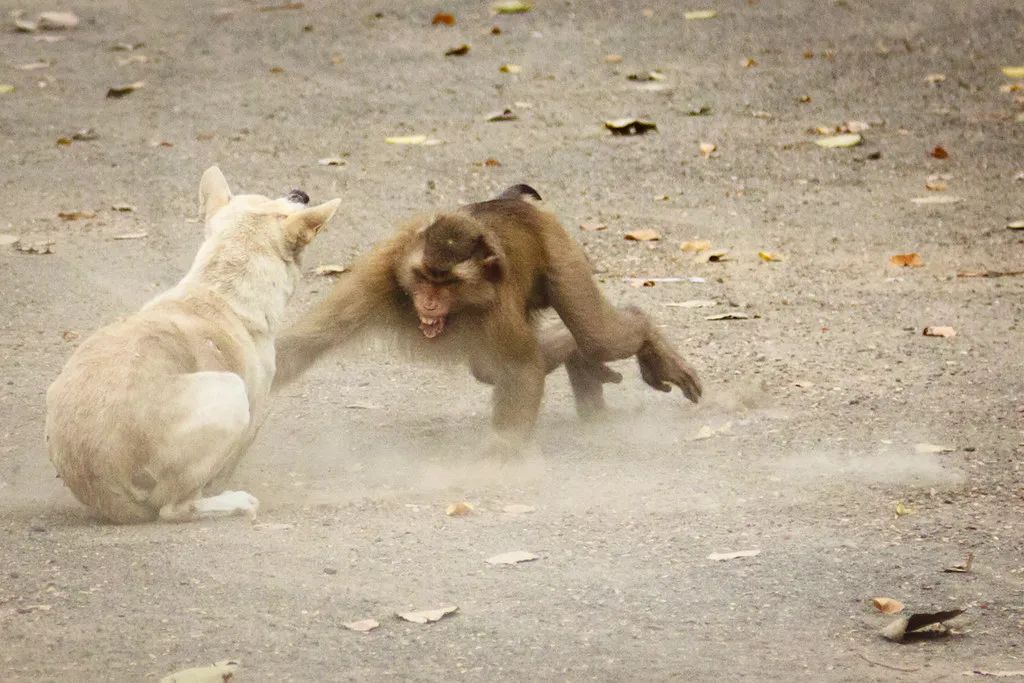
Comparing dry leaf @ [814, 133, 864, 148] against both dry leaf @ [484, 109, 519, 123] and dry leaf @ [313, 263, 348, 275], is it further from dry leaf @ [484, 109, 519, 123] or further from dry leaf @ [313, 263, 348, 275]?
dry leaf @ [313, 263, 348, 275]

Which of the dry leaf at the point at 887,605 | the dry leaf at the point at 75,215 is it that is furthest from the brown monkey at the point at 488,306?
the dry leaf at the point at 75,215

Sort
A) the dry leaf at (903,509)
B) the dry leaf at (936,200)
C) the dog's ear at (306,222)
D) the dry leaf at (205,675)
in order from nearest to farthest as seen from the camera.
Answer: the dry leaf at (205,675), the dry leaf at (903,509), the dog's ear at (306,222), the dry leaf at (936,200)

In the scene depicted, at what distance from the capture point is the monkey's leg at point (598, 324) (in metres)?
7.00

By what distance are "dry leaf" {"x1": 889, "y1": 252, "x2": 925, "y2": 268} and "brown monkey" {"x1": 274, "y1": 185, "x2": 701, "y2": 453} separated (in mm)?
2423

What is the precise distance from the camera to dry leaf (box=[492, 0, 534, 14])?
614 inches

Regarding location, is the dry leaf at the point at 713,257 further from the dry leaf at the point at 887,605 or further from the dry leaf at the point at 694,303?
the dry leaf at the point at 887,605

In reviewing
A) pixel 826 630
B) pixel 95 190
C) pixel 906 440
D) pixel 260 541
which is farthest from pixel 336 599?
pixel 95 190

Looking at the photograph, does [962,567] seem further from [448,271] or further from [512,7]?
[512,7]

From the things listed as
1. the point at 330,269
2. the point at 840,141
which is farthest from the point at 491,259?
the point at 840,141

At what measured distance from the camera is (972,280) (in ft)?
29.2

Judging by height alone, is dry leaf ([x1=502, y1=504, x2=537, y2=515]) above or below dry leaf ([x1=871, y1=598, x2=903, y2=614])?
below

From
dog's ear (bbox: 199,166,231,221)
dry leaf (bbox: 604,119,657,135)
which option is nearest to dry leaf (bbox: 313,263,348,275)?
dog's ear (bbox: 199,166,231,221)

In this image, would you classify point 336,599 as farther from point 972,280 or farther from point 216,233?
point 972,280

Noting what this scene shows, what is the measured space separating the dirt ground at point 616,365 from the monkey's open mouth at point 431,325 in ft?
1.72
